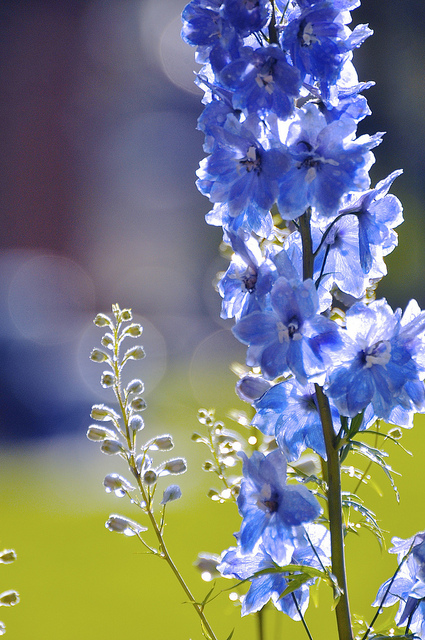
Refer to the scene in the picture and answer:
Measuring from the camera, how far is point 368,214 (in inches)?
20.5

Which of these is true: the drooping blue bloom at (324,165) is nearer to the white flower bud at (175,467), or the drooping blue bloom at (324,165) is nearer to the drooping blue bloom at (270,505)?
the drooping blue bloom at (270,505)

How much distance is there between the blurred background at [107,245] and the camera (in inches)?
100

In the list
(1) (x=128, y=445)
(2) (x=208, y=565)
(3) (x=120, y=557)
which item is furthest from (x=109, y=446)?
(3) (x=120, y=557)

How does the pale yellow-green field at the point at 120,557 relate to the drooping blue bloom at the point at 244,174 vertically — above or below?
below

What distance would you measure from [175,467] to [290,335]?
0.24 m

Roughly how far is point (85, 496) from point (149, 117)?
522cm

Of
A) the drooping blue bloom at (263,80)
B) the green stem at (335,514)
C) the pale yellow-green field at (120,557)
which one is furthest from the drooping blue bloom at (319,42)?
the pale yellow-green field at (120,557)

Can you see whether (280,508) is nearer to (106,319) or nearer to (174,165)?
(106,319)

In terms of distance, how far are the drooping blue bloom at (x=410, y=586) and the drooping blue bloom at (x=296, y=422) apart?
102 millimetres

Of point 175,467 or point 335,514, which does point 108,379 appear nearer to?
point 175,467

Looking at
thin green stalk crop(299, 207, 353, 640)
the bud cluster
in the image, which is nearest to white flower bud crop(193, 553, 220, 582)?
the bud cluster

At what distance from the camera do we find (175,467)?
2.12 feet

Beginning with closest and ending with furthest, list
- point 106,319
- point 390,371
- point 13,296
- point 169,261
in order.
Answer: point 390,371 < point 106,319 < point 13,296 < point 169,261

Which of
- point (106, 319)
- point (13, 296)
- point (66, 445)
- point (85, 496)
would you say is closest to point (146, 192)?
point (13, 296)
